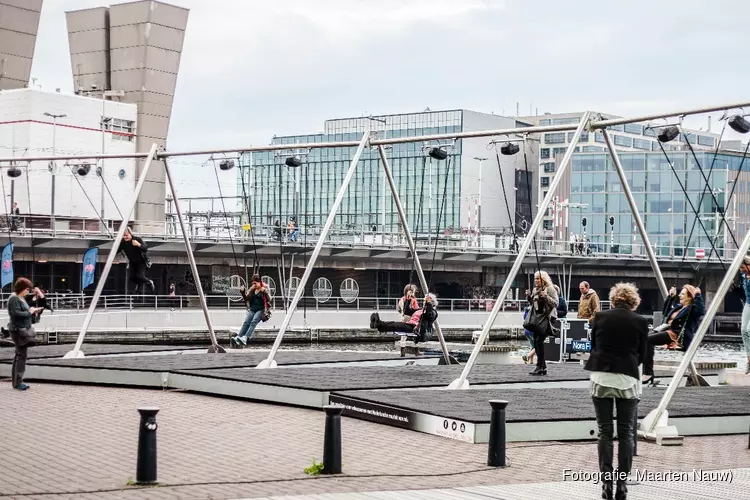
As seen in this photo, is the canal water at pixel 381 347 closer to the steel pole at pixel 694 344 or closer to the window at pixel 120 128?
the window at pixel 120 128

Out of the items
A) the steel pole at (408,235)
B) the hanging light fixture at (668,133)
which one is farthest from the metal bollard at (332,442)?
the steel pole at (408,235)

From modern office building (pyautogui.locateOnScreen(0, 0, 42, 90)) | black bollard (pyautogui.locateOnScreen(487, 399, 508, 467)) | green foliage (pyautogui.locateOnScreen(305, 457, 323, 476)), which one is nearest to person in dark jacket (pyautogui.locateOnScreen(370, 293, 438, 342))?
black bollard (pyautogui.locateOnScreen(487, 399, 508, 467))

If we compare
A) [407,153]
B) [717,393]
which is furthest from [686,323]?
[407,153]

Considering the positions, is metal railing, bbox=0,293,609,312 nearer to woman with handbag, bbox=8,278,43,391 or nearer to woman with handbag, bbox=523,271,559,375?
woman with handbag, bbox=523,271,559,375

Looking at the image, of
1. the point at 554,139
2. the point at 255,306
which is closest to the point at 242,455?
the point at 255,306

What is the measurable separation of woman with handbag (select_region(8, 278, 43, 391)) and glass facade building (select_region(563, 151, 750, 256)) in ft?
311

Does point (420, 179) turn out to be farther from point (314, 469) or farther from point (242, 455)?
point (314, 469)

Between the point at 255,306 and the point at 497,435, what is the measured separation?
55.6ft

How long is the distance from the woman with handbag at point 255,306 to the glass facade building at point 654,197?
3339 inches

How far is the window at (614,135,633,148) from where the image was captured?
5497 inches

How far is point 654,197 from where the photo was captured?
11550cm

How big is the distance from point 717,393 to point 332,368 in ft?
22.9

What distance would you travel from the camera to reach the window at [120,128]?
2874 inches

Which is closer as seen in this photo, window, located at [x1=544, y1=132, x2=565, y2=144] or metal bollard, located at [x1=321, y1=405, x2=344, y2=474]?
metal bollard, located at [x1=321, y1=405, x2=344, y2=474]
